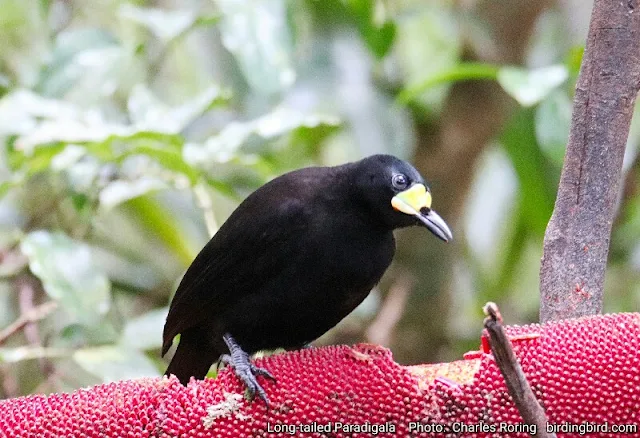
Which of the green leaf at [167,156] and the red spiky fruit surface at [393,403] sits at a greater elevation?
the green leaf at [167,156]

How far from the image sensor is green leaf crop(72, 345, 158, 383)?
7.18 feet

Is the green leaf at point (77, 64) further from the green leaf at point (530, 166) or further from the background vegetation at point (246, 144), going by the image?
the green leaf at point (530, 166)

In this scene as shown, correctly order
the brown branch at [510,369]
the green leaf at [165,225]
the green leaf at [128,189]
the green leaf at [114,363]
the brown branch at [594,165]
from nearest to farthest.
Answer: the brown branch at [510,369]
the brown branch at [594,165]
the green leaf at [114,363]
the green leaf at [128,189]
the green leaf at [165,225]

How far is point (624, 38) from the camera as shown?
5.50 ft

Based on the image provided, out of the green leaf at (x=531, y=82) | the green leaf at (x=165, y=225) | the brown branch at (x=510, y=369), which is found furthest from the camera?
the green leaf at (x=165, y=225)

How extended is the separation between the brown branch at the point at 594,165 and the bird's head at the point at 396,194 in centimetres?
22

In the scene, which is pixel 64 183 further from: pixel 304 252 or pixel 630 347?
pixel 630 347

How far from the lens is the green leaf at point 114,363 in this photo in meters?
2.19

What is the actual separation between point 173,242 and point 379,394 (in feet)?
5.84

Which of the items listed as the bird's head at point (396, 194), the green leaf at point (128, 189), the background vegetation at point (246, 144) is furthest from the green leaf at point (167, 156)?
the bird's head at point (396, 194)

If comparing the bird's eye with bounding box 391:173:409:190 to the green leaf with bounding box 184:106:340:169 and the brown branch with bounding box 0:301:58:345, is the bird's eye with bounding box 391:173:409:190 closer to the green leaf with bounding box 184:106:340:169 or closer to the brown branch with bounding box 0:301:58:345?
the green leaf with bounding box 184:106:340:169

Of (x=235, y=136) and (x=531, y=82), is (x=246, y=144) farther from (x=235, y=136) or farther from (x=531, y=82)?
(x=531, y=82)

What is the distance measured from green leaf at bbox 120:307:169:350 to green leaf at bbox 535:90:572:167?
3.73 feet

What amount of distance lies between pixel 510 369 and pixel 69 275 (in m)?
1.56
